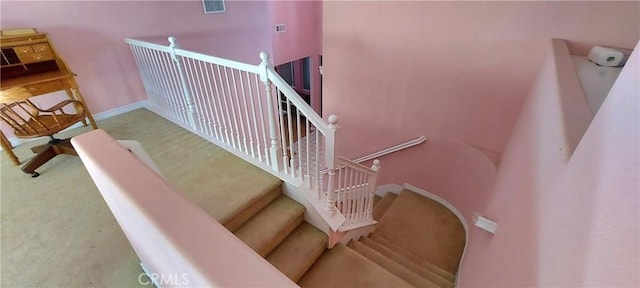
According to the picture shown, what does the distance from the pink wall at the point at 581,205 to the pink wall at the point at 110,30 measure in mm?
4191

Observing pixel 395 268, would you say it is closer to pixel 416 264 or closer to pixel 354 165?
pixel 416 264

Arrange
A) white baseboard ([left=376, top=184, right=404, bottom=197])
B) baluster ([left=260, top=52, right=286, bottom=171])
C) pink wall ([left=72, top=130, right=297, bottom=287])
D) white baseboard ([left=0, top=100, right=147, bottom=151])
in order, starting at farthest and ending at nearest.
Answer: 1. white baseboard ([left=376, top=184, right=404, bottom=197])
2. white baseboard ([left=0, top=100, right=147, bottom=151])
3. baluster ([left=260, top=52, right=286, bottom=171])
4. pink wall ([left=72, top=130, right=297, bottom=287])

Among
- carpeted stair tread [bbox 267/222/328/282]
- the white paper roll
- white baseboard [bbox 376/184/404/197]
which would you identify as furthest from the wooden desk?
the white paper roll

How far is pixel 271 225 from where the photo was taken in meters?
2.08

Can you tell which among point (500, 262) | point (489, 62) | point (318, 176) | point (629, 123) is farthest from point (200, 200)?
point (489, 62)

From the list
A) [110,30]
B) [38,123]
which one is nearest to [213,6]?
[110,30]

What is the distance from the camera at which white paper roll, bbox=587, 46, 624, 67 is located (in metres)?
1.89

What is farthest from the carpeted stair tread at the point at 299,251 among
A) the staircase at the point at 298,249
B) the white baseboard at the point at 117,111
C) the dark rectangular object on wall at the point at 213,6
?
the dark rectangular object on wall at the point at 213,6

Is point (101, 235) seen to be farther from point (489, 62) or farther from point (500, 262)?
point (489, 62)

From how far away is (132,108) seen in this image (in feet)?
11.5

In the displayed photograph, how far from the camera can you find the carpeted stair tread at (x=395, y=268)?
7.86ft

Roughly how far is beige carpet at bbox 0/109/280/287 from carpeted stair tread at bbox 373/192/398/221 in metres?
2.10

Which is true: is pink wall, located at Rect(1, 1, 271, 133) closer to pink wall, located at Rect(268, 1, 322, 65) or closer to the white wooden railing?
the white wooden railing

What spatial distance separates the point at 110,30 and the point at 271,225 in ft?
9.98
